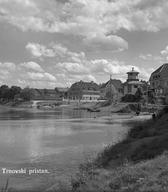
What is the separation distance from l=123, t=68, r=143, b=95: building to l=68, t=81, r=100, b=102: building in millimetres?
41206

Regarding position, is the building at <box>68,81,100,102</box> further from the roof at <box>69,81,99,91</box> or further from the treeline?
the treeline

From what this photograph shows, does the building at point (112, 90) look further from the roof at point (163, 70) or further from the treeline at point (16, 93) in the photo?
the treeline at point (16, 93)

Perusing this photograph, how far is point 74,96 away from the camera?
181375 millimetres

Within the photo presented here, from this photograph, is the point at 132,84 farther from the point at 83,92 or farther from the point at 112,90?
the point at 83,92

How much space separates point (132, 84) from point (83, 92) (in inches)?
2195

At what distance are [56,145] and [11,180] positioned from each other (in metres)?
11.3

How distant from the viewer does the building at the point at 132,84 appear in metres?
124

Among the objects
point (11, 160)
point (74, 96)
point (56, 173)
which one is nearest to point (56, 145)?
point (11, 160)

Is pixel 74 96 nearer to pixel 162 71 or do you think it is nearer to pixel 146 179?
pixel 162 71

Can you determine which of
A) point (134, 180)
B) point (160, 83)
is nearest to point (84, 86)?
point (160, 83)

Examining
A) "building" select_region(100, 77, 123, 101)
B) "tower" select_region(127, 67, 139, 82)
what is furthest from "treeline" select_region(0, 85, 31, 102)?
"tower" select_region(127, 67, 139, 82)

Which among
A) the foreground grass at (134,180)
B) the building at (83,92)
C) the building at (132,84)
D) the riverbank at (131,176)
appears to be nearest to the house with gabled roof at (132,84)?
the building at (132,84)

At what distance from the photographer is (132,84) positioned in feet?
411

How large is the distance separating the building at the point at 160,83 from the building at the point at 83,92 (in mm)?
73196
